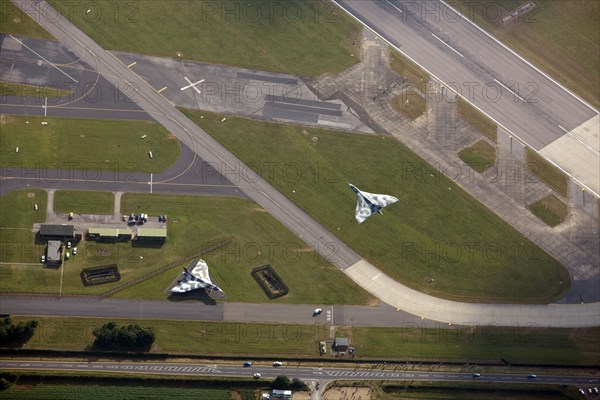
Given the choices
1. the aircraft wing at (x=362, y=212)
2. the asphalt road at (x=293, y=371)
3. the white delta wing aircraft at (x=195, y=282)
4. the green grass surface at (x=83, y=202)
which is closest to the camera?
the asphalt road at (x=293, y=371)

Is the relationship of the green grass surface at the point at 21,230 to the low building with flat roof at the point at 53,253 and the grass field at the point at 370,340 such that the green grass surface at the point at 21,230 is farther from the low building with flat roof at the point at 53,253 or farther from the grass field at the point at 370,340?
the grass field at the point at 370,340

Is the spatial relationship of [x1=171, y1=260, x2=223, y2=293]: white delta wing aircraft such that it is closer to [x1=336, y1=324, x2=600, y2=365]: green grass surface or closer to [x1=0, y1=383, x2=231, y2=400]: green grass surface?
[x1=0, y1=383, x2=231, y2=400]: green grass surface

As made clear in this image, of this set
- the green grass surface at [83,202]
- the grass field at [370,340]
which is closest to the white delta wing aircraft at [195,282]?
the grass field at [370,340]

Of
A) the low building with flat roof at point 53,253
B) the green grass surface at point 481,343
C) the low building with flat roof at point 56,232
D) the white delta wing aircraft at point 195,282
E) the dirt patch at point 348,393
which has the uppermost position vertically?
the low building with flat roof at point 56,232

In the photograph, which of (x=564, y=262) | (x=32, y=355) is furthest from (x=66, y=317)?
(x=564, y=262)

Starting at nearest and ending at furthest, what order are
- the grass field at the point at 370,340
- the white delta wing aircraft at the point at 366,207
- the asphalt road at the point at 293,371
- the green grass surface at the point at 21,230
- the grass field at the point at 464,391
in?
1. the asphalt road at the point at 293,371
2. the grass field at the point at 464,391
3. the grass field at the point at 370,340
4. the green grass surface at the point at 21,230
5. the white delta wing aircraft at the point at 366,207

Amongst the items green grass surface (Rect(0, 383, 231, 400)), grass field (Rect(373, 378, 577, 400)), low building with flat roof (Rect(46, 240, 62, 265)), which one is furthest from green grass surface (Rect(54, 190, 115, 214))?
grass field (Rect(373, 378, 577, 400))
